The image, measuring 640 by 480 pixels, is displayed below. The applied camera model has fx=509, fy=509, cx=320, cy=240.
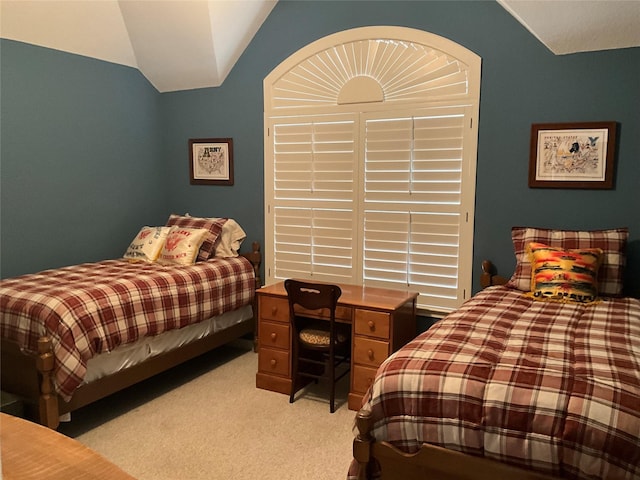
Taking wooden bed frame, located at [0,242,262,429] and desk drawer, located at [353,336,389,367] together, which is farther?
desk drawer, located at [353,336,389,367]

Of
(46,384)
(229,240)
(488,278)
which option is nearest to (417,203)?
(488,278)

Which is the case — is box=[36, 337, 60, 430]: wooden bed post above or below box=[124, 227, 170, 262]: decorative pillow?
below

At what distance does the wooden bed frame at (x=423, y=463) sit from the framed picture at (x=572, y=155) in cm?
195

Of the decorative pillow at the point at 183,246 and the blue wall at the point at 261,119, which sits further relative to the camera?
the decorative pillow at the point at 183,246

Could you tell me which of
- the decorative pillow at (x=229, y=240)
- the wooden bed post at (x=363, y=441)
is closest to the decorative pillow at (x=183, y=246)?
the decorative pillow at (x=229, y=240)

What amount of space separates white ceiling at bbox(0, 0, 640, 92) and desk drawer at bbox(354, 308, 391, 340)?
6.08 feet

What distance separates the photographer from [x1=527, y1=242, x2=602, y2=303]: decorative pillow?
264cm

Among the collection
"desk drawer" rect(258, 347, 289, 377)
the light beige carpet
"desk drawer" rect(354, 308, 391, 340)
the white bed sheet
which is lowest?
the light beige carpet

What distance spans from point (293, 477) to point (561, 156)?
7.61 ft

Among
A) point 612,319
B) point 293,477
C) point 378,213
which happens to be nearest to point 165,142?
point 378,213

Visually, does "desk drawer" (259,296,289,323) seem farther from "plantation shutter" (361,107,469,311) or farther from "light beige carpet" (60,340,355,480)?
"plantation shutter" (361,107,469,311)

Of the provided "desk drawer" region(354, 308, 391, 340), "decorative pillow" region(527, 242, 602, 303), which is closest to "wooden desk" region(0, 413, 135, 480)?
"desk drawer" region(354, 308, 391, 340)

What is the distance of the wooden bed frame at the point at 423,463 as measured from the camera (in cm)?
163

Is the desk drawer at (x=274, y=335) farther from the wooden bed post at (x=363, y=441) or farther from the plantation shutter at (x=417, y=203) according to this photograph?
the wooden bed post at (x=363, y=441)
